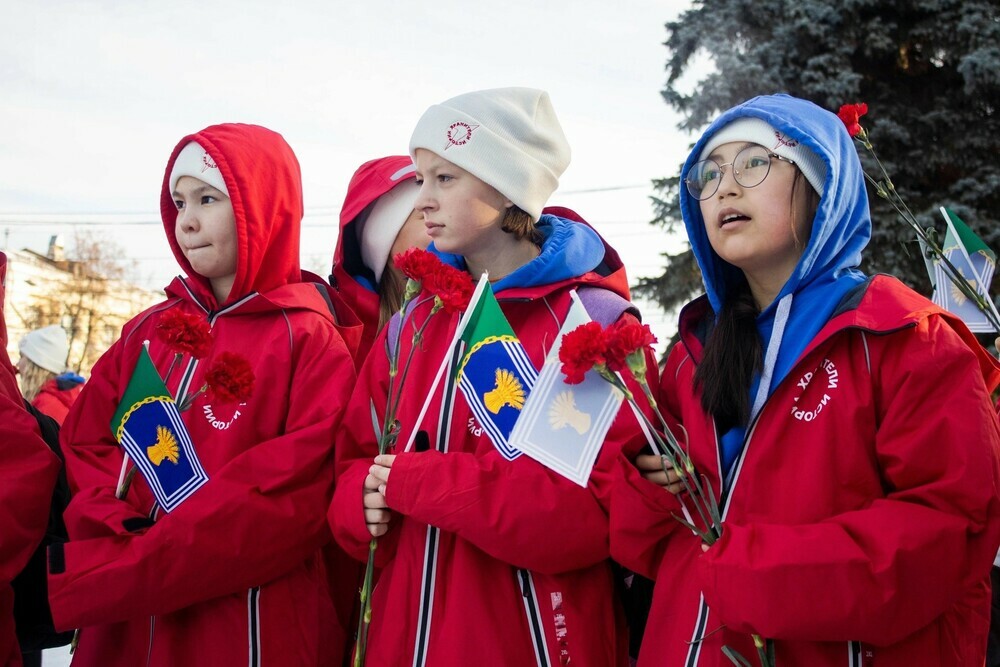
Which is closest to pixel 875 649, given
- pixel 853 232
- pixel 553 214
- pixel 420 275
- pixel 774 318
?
pixel 774 318

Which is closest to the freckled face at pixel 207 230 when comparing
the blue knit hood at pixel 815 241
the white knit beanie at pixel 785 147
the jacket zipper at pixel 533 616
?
the jacket zipper at pixel 533 616

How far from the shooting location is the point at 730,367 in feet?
7.38

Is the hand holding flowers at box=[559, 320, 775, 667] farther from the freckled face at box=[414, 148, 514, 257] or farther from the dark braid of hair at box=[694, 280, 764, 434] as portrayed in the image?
the freckled face at box=[414, 148, 514, 257]

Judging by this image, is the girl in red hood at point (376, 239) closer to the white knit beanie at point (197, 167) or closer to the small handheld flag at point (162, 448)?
the white knit beanie at point (197, 167)

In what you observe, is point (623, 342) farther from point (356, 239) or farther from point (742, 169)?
point (356, 239)

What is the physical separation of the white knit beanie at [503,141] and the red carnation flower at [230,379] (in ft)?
3.02

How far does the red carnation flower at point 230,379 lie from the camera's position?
2.32 meters

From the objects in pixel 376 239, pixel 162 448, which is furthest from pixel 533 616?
pixel 376 239

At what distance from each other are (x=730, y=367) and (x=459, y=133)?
1.14 m

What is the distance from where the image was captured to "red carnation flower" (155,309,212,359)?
7.76 ft

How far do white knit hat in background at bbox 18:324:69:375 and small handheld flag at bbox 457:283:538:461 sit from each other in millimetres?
6332

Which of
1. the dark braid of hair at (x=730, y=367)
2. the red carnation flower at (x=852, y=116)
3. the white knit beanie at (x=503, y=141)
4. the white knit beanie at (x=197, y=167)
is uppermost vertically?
the red carnation flower at (x=852, y=116)

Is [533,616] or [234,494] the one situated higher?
[234,494]

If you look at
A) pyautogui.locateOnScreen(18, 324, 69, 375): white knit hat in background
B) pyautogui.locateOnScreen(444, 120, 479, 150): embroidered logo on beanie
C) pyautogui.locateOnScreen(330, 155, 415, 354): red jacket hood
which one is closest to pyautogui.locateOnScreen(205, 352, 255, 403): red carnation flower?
pyautogui.locateOnScreen(444, 120, 479, 150): embroidered logo on beanie
